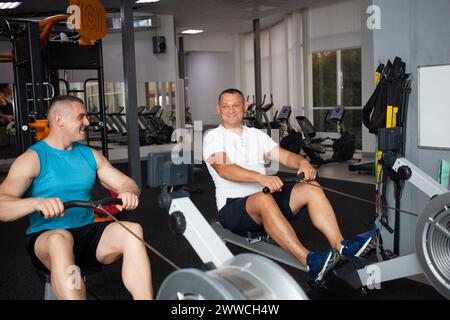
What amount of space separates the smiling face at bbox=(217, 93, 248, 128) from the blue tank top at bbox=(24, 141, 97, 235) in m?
0.84

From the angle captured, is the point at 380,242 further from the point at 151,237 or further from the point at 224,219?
the point at 151,237

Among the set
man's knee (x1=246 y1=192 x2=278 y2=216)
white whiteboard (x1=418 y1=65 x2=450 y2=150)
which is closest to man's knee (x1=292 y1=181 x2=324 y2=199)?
man's knee (x1=246 y1=192 x2=278 y2=216)

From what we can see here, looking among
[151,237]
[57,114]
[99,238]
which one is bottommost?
[151,237]

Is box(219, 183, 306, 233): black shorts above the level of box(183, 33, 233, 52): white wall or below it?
below

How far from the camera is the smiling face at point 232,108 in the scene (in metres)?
2.49

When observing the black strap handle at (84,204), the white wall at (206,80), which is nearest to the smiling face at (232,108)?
the black strap handle at (84,204)

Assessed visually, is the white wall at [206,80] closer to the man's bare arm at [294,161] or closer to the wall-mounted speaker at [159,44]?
the wall-mounted speaker at [159,44]

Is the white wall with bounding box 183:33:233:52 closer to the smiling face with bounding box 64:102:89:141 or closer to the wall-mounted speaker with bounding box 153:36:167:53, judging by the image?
the wall-mounted speaker with bounding box 153:36:167:53

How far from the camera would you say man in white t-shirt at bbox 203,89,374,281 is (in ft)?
7.02

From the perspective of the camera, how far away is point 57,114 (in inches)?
72.8

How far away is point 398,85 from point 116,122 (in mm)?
7931

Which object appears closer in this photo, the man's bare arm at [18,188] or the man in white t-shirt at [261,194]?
the man's bare arm at [18,188]

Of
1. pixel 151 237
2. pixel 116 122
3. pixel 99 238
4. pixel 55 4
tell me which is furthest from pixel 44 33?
pixel 116 122

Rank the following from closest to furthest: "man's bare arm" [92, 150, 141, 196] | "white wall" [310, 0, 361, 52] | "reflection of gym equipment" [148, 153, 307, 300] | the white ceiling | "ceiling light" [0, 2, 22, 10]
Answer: "reflection of gym equipment" [148, 153, 307, 300] → "man's bare arm" [92, 150, 141, 196] → "ceiling light" [0, 2, 22, 10] → the white ceiling → "white wall" [310, 0, 361, 52]
